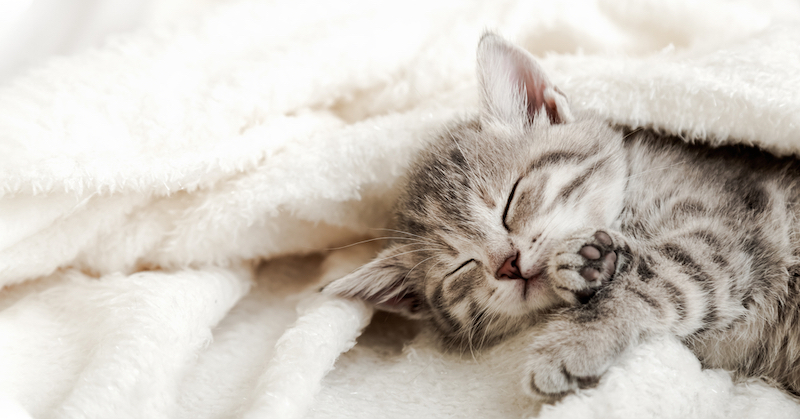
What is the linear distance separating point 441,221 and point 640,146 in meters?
0.42

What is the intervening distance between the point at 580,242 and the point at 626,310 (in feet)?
0.37

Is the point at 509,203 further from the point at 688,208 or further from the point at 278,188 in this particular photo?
the point at 278,188

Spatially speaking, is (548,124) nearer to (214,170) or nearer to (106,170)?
(214,170)

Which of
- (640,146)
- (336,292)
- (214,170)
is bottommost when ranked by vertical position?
(336,292)

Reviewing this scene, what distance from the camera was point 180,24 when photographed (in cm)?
122

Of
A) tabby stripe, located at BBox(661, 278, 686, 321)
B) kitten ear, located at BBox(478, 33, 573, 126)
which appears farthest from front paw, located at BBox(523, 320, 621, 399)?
kitten ear, located at BBox(478, 33, 573, 126)

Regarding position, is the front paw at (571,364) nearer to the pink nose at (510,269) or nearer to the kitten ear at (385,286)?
the pink nose at (510,269)

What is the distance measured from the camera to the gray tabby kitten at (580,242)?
2.52 ft

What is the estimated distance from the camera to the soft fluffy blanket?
0.76m

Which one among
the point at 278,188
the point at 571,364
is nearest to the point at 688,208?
the point at 571,364

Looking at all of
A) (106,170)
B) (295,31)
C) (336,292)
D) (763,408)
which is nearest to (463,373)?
(336,292)

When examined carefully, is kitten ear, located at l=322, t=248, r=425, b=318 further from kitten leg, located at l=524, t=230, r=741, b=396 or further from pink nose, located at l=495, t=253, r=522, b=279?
kitten leg, located at l=524, t=230, r=741, b=396

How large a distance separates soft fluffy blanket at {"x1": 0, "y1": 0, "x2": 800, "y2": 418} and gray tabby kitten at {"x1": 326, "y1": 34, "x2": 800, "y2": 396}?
0.05 m

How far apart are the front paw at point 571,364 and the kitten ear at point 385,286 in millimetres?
364
